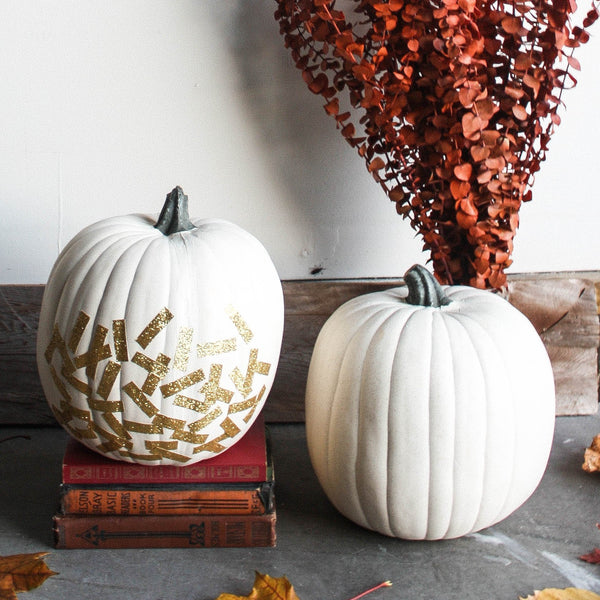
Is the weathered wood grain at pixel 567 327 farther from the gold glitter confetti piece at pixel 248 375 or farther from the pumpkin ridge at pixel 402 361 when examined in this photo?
the gold glitter confetti piece at pixel 248 375

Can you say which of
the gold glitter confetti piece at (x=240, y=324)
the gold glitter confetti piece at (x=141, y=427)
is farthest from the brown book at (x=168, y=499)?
the gold glitter confetti piece at (x=240, y=324)

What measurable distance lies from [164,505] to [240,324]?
0.26m

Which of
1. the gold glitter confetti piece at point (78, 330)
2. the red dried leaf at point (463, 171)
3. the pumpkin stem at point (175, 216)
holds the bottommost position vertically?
the gold glitter confetti piece at point (78, 330)

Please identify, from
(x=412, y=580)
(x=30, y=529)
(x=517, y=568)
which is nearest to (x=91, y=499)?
(x=30, y=529)

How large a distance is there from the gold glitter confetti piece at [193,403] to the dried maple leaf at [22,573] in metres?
0.26

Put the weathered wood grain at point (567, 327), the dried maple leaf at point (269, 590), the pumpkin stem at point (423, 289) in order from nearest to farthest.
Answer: the dried maple leaf at point (269, 590) < the pumpkin stem at point (423, 289) < the weathered wood grain at point (567, 327)

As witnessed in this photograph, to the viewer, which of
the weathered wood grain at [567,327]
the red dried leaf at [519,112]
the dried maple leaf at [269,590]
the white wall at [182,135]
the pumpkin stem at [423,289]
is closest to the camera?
the dried maple leaf at [269,590]

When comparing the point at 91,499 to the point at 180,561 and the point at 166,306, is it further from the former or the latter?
the point at 166,306

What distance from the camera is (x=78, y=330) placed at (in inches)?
36.2

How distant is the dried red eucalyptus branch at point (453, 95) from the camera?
1.09 m

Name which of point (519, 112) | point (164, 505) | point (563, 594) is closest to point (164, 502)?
point (164, 505)

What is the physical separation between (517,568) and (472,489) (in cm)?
13

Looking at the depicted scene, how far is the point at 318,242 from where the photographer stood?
53.7 inches

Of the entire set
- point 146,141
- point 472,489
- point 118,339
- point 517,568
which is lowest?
point 517,568
